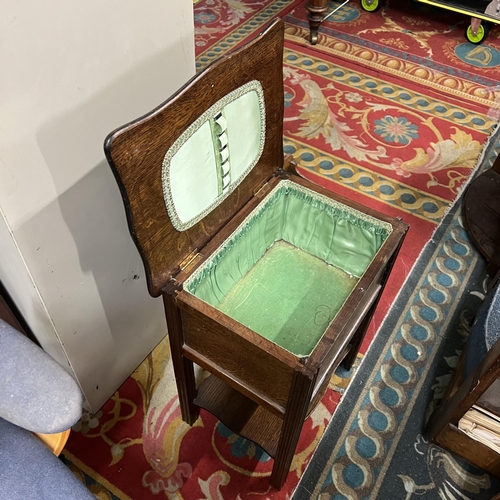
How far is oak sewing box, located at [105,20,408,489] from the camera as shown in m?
0.72

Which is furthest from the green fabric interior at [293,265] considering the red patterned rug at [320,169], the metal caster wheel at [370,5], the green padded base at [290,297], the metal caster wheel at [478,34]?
the metal caster wheel at [370,5]

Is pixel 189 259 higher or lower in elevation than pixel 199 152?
lower

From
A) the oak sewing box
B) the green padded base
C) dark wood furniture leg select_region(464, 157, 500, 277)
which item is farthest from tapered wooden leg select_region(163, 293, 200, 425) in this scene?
dark wood furniture leg select_region(464, 157, 500, 277)

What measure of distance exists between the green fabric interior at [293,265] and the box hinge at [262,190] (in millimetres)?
18

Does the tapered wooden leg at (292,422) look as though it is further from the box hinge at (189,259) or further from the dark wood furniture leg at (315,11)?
the dark wood furniture leg at (315,11)

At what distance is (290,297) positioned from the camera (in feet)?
3.44

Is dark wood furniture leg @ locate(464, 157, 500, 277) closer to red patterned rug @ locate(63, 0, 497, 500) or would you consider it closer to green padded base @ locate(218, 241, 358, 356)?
red patterned rug @ locate(63, 0, 497, 500)

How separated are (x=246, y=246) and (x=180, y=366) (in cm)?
29

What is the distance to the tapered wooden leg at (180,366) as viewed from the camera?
2.78ft

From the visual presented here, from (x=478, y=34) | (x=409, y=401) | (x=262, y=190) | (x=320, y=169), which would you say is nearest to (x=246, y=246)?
(x=262, y=190)

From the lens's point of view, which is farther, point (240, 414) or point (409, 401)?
point (409, 401)

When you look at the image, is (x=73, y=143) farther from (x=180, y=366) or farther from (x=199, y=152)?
(x=180, y=366)

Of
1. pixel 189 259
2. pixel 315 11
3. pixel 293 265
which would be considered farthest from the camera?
pixel 315 11

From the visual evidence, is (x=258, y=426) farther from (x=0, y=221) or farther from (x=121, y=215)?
(x=0, y=221)
